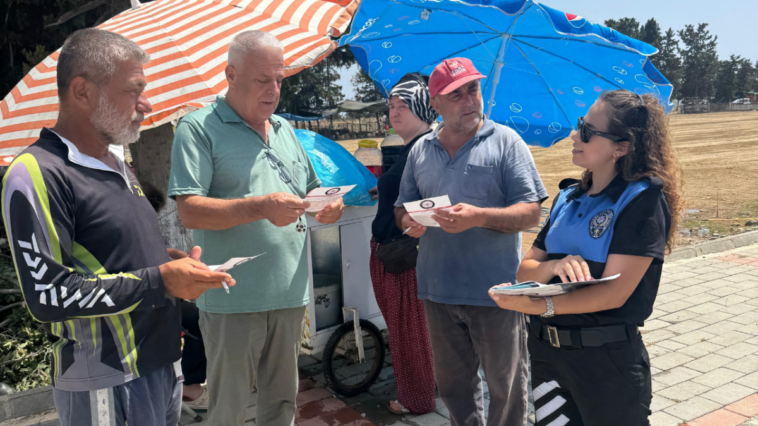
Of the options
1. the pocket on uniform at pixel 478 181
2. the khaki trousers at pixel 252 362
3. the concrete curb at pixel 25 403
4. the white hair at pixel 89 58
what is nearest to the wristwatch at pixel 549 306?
the pocket on uniform at pixel 478 181

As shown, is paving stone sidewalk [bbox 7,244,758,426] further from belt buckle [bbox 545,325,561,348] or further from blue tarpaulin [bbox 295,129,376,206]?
belt buckle [bbox 545,325,561,348]

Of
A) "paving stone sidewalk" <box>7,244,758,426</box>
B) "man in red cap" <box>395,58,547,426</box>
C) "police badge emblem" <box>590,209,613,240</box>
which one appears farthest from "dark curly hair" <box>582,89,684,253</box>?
"paving stone sidewalk" <box>7,244,758,426</box>

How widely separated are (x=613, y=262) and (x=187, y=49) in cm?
278

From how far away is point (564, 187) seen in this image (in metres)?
2.52

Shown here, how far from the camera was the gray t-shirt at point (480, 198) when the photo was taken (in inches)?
111

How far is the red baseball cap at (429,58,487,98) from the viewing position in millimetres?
2883

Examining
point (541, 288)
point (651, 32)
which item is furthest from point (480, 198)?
point (651, 32)

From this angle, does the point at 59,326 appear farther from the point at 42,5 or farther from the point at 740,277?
the point at 740,277

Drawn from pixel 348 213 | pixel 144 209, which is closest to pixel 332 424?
pixel 348 213

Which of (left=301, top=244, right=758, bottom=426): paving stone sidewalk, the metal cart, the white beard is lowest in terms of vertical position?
(left=301, top=244, right=758, bottom=426): paving stone sidewalk

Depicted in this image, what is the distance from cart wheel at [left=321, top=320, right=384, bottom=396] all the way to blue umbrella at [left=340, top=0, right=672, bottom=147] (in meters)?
1.91

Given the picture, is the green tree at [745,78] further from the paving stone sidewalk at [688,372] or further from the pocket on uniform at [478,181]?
the pocket on uniform at [478,181]

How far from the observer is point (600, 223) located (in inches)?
83.4

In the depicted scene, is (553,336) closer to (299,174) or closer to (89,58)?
(299,174)
